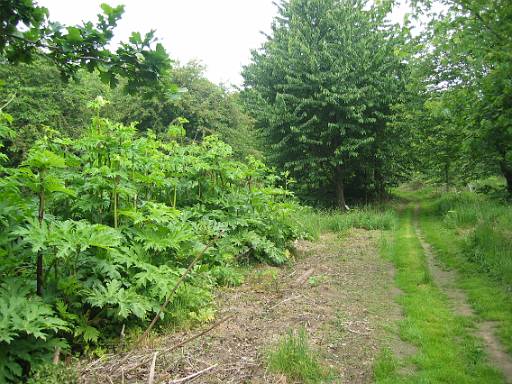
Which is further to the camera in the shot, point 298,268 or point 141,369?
point 298,268

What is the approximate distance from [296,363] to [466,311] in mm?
3857

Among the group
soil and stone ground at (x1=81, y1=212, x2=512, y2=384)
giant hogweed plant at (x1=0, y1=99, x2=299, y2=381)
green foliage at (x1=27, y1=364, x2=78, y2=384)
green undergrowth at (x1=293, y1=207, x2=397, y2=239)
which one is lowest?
soil and stone ground at (x1=81, y1=212, x2=512, y2=384)

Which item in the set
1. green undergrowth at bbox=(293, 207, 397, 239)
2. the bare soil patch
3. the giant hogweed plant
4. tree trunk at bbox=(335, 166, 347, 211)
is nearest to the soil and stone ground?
the bare soil patch

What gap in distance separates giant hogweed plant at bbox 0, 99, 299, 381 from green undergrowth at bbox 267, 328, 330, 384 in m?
1.34

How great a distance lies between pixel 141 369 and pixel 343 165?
17.3 meters

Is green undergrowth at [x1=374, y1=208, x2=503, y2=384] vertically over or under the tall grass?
under

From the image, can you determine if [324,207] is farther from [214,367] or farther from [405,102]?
[214,367]

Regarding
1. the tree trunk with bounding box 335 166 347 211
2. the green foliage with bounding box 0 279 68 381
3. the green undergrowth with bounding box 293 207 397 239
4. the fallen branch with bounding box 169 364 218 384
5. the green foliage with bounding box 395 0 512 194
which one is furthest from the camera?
the tree trunk with bounding box 335 166 347 211

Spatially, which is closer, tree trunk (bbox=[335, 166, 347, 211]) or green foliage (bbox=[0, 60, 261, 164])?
green foliage (bbox=[0, 60, 261, 164])

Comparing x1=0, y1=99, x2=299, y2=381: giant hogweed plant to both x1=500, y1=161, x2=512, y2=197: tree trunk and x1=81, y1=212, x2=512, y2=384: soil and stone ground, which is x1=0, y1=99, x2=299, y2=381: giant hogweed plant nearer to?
x1=81, y1=212, x2=512, y2=384: soil and stone ground

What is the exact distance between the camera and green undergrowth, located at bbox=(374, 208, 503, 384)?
171 inches

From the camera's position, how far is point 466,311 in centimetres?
655

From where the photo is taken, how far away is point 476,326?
233 inches

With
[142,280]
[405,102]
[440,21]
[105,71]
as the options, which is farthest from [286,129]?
[105,71]
